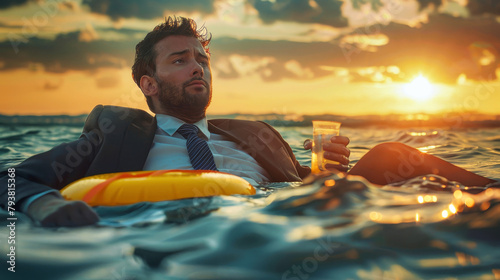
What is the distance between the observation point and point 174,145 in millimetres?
3584

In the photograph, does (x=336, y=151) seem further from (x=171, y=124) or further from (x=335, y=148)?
(x=171, y=124)

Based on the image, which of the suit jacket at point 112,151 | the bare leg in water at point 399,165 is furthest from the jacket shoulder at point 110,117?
the bare leg in water at point 399,165

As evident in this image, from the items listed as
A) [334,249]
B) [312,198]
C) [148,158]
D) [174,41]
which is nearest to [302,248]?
[334,249]

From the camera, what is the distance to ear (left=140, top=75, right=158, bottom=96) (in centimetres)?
404

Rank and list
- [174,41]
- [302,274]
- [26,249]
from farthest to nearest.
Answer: [174,41] → [26,249] → [302,274]

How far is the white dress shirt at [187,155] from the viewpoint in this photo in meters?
3.49

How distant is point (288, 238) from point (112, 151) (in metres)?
1.86

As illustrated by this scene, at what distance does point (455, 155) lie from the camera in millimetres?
7230

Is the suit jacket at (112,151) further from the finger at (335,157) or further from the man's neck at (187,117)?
the finger at (335,157)

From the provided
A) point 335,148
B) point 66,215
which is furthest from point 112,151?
point 335,148

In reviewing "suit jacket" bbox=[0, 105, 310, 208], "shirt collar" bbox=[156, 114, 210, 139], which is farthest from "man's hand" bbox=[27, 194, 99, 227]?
"shirt collar" bbox=[156, 114, 210, 139]

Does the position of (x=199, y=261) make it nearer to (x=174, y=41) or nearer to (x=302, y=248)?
(x=302, y=248)

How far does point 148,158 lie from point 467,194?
230 cm

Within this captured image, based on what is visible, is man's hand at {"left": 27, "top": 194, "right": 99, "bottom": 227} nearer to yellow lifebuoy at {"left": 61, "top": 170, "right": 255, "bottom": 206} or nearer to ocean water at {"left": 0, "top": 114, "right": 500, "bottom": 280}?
ocean water at {"left": 0, "top": 114, "right": 500, "bottom": 280}
